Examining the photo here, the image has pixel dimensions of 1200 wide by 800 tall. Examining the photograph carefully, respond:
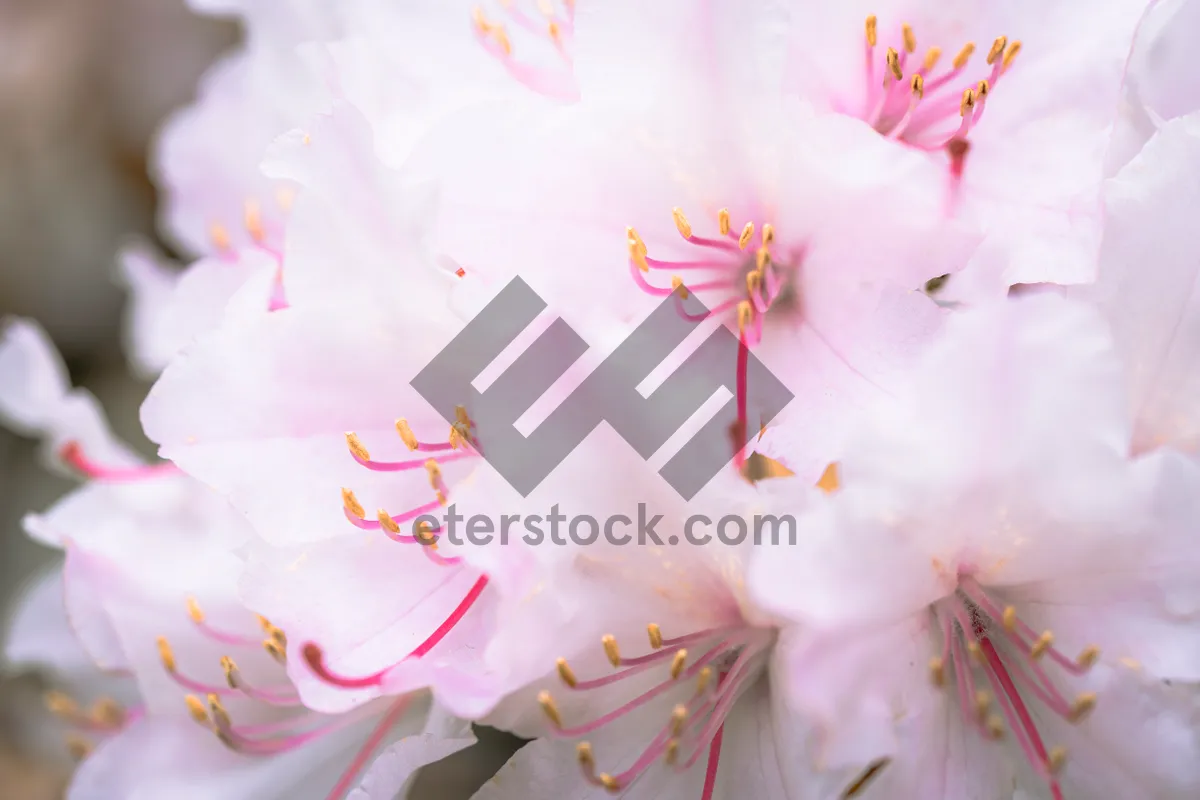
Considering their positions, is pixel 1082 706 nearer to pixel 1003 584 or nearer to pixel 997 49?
pixel 1003 584

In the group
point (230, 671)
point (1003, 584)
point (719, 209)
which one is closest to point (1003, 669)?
point (1003, 584)

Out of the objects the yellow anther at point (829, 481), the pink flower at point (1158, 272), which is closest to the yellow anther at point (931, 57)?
the pink flower at point (1158, 272)

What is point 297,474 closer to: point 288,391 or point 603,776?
point 288,391

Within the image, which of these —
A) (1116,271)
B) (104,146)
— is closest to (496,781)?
(1116,271)

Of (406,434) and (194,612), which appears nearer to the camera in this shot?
(406,434)

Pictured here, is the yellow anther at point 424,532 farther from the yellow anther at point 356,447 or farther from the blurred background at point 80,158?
the blurred background at point 80,158
